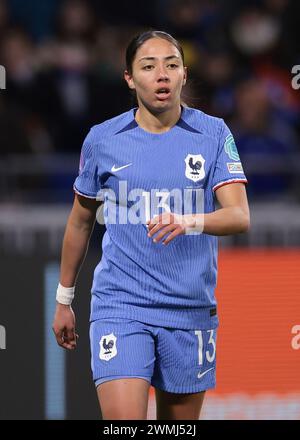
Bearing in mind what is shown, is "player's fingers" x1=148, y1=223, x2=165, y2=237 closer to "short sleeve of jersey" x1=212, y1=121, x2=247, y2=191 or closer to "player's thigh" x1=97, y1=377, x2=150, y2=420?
"short sleeve of jersey" x1=212, y1=121, x2=247, y2=191

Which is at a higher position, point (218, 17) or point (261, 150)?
point (218, 17)

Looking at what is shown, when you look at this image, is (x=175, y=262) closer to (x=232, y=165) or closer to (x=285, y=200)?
(x=232, y=165)

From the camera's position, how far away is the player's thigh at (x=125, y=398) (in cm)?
498

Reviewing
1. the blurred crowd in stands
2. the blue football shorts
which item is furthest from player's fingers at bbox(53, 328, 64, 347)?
the blurred crowd in stands

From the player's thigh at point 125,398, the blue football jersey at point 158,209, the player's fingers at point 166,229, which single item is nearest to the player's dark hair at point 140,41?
the blue football jersey at point 158,209

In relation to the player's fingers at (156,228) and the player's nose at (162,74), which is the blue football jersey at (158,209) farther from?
the player's fingers at (156,228)

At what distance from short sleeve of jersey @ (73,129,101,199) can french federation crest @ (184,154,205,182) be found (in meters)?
0.42

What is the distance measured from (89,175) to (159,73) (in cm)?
56

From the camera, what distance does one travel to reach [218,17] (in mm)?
10656

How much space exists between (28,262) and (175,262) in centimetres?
221

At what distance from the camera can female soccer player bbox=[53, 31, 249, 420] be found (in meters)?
5.13

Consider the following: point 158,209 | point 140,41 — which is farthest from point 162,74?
point 158,209
